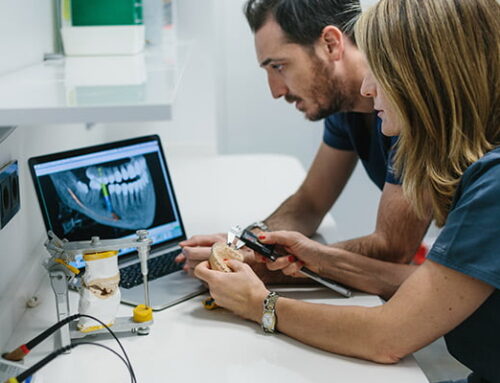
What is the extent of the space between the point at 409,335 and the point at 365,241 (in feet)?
1.43

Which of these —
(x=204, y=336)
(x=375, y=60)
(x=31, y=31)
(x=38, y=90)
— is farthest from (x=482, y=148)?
(x=31, y=31)

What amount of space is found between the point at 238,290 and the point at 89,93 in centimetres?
45

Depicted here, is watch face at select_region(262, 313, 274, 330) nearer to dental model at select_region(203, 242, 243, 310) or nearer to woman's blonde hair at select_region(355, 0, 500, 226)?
dental model at select_region(203, 242, 243, 310)

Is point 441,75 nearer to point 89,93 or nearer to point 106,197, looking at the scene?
point 89,93

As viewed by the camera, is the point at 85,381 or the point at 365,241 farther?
the point at 365,241

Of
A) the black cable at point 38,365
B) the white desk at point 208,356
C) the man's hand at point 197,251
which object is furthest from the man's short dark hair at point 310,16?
the black cable at point 38,365

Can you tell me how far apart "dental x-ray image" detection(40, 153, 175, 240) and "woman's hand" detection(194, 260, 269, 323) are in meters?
0.28

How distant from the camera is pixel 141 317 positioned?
116cm

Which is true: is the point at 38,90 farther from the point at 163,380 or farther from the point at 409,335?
the point at 409,335

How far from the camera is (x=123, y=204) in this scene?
1464 millimetres

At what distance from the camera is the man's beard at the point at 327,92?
168 cm

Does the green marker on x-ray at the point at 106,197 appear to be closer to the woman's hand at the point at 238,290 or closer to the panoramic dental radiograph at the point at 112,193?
the panoramic dental radiograph at the point at 112,193

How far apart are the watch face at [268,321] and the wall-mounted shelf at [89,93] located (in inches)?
16.8

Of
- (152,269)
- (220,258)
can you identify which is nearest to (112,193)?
(152,269)
